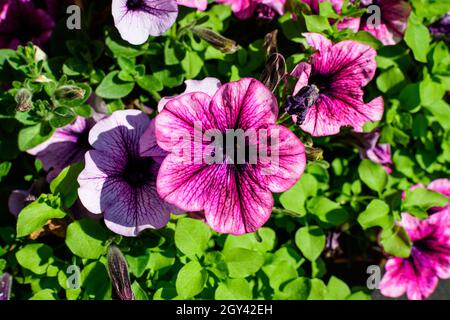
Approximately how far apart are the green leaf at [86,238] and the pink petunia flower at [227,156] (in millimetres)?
299

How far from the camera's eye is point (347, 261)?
1773 mm

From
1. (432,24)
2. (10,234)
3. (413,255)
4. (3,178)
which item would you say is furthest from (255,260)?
(432,24)

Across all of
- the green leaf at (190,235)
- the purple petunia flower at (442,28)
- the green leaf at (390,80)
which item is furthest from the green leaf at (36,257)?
the purple petunia flower at (442,28)

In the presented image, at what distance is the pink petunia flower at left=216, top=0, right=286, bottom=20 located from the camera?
136cm

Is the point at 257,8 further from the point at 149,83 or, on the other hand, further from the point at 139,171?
the point at 139,171

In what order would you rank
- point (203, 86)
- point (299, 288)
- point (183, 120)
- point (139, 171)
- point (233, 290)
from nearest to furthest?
1. point (183, 120)
2. point (203, 86)
3. point (139, 171)
4. point (233, 290)
5. point (299, 288)

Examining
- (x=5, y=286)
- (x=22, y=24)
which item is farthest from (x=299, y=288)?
(x=22, y=24)

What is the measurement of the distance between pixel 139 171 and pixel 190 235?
21cm

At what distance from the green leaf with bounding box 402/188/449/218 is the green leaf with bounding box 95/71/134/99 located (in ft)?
2.84

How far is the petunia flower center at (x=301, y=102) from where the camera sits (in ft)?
3.30

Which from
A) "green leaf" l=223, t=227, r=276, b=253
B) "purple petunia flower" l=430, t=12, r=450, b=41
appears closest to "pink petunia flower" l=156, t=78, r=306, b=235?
"green leaf" l=223, t=227, r=276, b=253

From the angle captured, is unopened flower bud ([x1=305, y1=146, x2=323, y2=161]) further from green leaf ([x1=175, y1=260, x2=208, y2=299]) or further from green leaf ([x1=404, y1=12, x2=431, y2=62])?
green leaf ([x1=404, y1=12, x2=431, y2=62])

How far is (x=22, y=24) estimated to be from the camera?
1.42 meters
